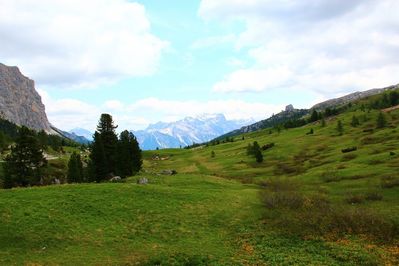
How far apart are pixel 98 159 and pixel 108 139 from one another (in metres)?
5.75

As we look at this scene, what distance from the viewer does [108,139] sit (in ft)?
277

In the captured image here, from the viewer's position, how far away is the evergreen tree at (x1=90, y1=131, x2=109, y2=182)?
8025 centimetres

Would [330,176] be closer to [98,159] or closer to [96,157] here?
[98,159]

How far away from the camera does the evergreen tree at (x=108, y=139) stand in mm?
82875

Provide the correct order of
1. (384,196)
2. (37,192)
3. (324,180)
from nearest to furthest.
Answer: (37,192) < (384,196) < (324,180)

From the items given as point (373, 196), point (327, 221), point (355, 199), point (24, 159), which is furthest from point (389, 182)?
point (24, 159)

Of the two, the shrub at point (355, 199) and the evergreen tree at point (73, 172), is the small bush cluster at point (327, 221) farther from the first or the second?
the evergreen tree at point (73, 172)

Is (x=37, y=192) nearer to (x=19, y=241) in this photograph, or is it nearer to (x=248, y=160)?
(x=19, y=241)

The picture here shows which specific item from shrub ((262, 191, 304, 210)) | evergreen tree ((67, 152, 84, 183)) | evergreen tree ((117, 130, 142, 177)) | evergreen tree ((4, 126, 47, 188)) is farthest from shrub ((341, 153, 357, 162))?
evergreen tree ((4, 126, 47, 188))

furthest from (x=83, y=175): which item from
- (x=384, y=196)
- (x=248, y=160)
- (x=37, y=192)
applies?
(x=384, y=196)

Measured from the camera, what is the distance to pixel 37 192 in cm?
4806

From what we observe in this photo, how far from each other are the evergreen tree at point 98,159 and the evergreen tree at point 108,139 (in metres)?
1.05

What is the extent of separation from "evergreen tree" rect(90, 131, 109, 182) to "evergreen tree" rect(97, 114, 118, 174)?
3.46 ft

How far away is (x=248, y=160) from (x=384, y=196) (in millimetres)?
75630
